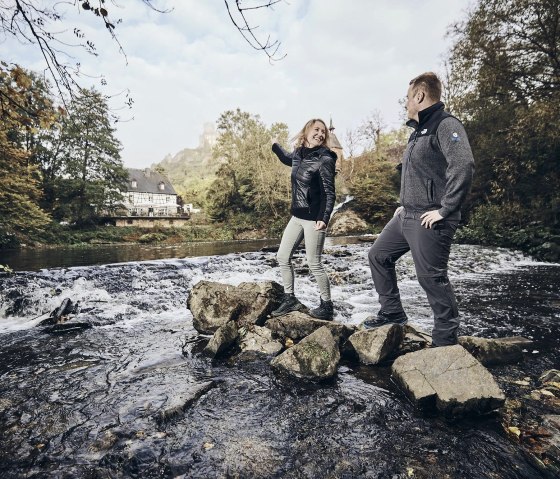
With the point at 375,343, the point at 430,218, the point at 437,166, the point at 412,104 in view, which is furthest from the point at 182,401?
the point at 412,104

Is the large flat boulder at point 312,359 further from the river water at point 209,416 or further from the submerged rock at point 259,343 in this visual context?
the submerged rock at point 259,343

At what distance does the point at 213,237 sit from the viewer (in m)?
36.5

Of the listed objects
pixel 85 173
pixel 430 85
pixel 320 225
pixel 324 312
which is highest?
pixel 85 173

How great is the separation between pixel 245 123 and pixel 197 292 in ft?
126

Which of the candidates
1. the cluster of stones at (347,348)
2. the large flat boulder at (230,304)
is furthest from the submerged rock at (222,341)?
the large flat boulder at (230,304)

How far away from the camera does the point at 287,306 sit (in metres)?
4.64

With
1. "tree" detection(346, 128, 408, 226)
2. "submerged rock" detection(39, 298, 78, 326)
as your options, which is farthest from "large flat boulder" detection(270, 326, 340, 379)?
"tree" detection(346, 128, 408, 226)

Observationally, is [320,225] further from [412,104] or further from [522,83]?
[522,83]

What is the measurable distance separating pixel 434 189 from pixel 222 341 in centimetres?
297

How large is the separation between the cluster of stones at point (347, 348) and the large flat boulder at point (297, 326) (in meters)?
0.01

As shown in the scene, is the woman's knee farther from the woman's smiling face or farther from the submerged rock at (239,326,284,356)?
the woman's smiling face

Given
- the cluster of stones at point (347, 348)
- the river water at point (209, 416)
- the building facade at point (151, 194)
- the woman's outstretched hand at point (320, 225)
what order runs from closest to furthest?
the river water at point (209, 416), the cluster of stones at point (347, 348), the woman's outstretched hand at point (320, 225), the building facade at point (151, 194)

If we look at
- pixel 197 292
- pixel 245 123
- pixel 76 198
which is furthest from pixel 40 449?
pixel 245 123

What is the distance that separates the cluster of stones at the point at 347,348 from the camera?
8.31ft
